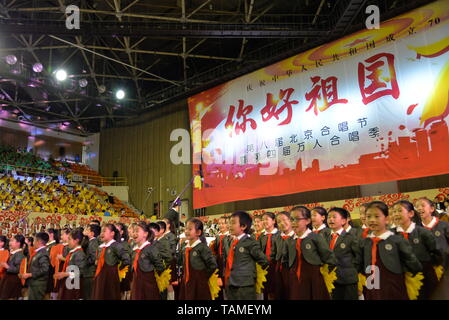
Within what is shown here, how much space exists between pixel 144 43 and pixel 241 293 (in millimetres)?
11368

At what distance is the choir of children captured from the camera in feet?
9.51

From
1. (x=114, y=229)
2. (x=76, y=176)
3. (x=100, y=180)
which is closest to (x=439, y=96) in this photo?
(x=114, y=229)

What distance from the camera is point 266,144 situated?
10094 mm

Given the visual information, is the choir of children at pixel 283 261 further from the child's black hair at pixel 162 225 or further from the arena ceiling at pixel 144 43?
the arena ceiling at pixel 144 43

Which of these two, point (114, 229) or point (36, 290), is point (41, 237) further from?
point (114, 229)

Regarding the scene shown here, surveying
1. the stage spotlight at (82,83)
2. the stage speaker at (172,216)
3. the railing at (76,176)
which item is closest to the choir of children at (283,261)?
the stage speaker at (172,216)

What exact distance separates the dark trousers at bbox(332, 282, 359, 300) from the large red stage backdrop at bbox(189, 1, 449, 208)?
479 centimetres

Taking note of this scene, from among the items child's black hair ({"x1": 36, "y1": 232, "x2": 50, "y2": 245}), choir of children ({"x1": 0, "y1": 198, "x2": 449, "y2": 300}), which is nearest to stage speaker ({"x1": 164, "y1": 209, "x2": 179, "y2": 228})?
choir of children ({"x1": 0, "y1": 198, "x2": 449, "y2": 300})

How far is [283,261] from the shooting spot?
151 inches

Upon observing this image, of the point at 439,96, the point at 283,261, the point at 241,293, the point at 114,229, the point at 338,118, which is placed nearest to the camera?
the point at 241,293

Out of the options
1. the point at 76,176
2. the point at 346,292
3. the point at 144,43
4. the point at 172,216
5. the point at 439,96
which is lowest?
the point at 346,292

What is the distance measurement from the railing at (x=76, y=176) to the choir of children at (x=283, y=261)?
10.3 meters

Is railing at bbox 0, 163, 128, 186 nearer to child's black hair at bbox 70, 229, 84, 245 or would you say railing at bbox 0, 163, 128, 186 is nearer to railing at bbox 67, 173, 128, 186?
railing at bbox 67, 173, 128, 186

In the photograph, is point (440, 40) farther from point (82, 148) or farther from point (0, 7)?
point (82, 148)
